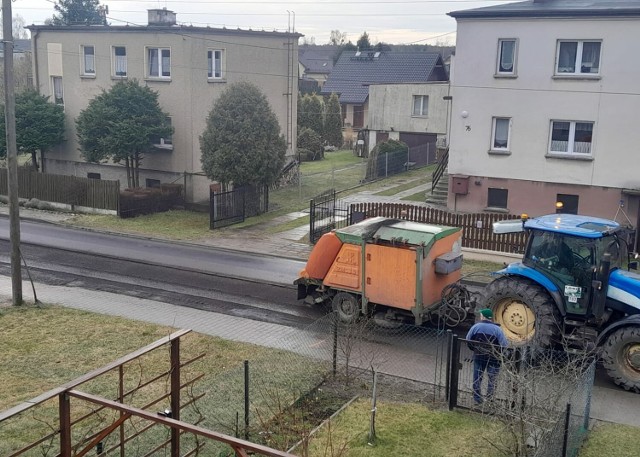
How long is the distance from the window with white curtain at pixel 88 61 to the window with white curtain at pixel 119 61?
4.10 feet

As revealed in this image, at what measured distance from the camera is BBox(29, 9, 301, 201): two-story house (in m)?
30.1

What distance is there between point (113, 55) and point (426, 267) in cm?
2227

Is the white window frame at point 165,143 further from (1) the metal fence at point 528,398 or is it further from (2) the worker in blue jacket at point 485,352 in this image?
(2) the worker in blue jacket at point 485,352

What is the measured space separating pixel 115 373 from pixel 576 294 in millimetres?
8007

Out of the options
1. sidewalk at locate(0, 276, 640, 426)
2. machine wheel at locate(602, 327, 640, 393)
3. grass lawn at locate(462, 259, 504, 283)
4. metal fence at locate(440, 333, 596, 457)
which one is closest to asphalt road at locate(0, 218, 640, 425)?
sidewalk at locate(0, 276, 640, 426)

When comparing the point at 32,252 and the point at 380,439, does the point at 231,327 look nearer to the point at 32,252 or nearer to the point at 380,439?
the point at 380,439

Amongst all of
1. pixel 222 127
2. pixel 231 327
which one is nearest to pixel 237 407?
pixel 231 327

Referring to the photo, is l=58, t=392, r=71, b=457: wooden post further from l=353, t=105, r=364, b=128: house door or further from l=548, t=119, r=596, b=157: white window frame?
l=353, t=105, r=364, b=128: house door

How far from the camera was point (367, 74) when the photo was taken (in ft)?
179

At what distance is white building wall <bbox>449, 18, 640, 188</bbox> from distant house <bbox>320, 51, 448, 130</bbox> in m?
24.0

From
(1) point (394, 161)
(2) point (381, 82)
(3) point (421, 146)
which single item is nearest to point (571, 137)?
(1) point (394, 161)

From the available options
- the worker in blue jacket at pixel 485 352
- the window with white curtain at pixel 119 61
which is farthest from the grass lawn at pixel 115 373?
the window with white curtain at pixel 119 61

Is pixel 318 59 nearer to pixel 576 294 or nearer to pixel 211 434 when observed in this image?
pixel 576 294

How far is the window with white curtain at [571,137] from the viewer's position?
25.0 m
